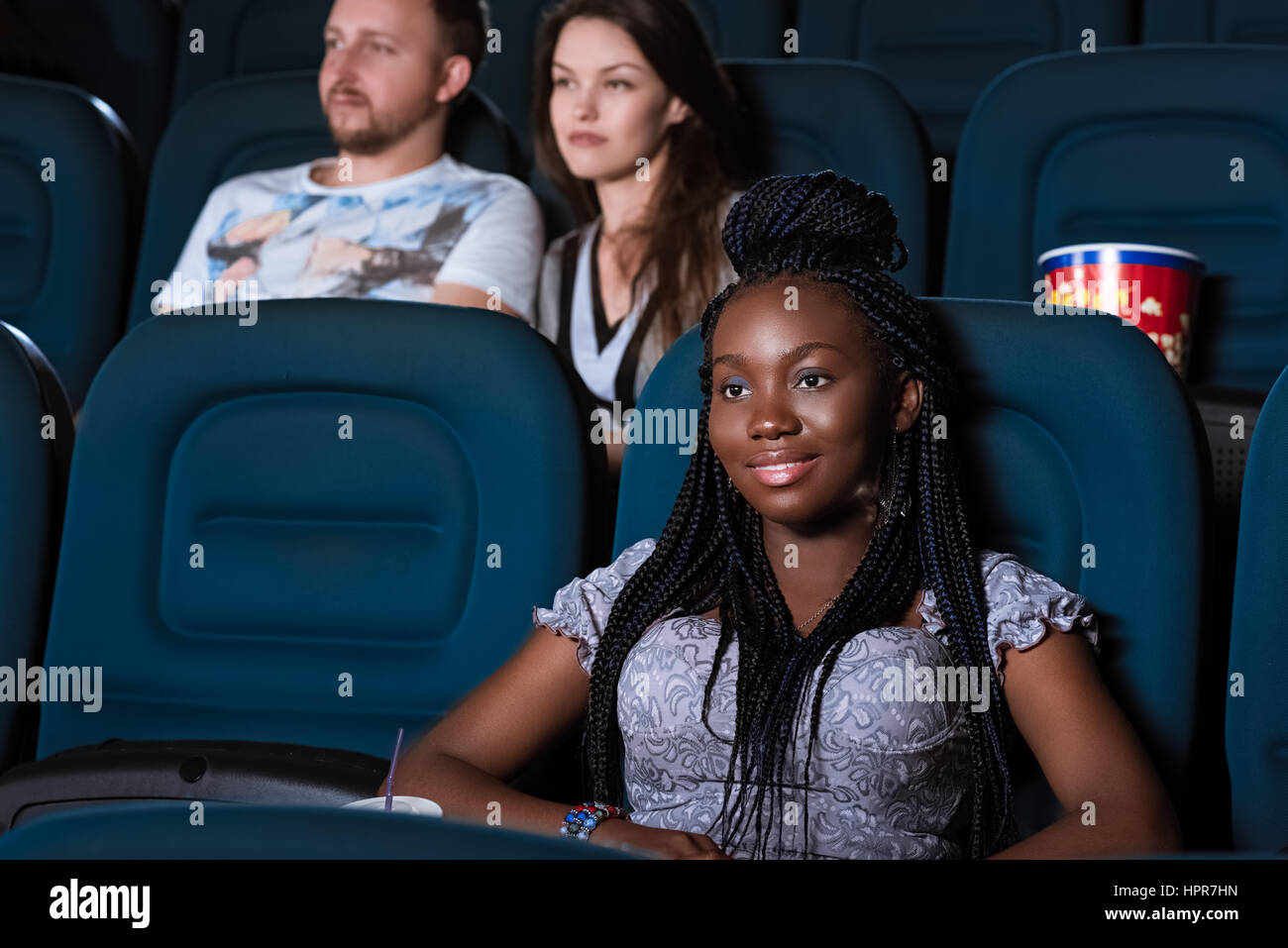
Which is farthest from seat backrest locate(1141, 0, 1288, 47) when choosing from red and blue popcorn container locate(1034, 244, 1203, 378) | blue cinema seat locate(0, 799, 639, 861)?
blue cinema seat locate(0, 799, 639, 861)

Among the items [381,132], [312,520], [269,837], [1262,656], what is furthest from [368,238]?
[269,837]

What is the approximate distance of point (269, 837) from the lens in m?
0.33

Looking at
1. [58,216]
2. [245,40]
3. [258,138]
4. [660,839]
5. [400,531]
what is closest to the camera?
[660,839]

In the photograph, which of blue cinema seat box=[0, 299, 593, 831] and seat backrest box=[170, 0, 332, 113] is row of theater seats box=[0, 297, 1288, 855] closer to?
blue cinema seat box=[0, 299, 593, 831]

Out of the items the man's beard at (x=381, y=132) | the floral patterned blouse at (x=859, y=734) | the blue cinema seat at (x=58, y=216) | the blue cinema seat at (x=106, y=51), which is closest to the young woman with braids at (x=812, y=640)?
the floral patterned blouse at (x=859, y=734)

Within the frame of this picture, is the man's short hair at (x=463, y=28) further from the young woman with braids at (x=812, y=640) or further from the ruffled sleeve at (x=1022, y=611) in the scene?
the ruffled sleeve at (x=1022, y=611)

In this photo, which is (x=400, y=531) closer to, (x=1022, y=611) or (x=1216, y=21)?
(x=1022, y=611)

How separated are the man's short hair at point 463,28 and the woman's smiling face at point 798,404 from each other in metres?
1.15

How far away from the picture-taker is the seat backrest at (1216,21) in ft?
6.64

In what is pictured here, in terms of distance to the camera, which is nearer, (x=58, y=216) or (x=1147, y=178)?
(x=1147, y=178)

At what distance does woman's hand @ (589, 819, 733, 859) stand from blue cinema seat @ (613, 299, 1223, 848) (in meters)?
0.27

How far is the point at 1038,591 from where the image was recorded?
88 centimetres

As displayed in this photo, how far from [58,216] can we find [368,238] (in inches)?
17.0
